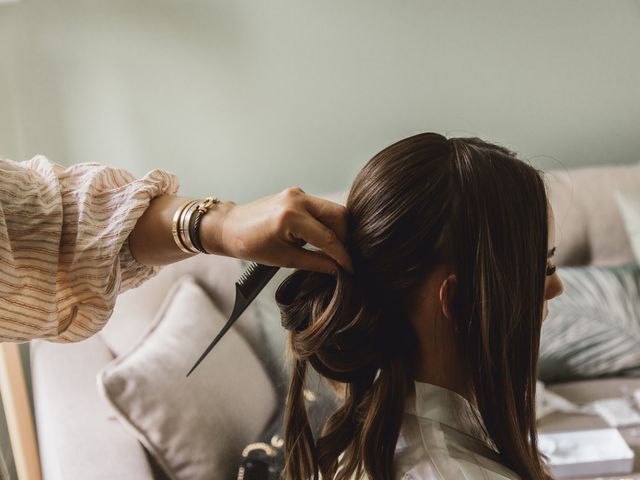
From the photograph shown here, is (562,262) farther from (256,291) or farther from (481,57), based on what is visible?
(256,291)

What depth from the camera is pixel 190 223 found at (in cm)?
80

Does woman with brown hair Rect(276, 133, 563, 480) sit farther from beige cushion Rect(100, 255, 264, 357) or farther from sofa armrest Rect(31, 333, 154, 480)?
beige cushion Rect(100, 255, 264, 357)

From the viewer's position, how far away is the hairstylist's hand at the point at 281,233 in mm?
724

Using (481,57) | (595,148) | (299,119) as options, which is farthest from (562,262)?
(299,119)

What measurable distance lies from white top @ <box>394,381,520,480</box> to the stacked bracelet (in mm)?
351

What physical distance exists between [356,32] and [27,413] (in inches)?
56.7

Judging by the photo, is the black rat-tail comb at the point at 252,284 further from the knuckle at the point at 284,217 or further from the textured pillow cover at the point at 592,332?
the textured pillow cover at the point at 592,332

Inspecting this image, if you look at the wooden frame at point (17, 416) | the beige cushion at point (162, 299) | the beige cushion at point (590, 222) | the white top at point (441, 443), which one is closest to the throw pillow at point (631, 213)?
the beige cushion at point (590, 222)

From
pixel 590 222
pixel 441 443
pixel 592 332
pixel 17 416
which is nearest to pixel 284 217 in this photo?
pixel 441 443

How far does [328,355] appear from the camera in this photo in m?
0.87

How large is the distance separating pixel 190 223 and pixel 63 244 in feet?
0.53

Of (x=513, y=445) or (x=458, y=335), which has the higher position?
(x=458, y=335)

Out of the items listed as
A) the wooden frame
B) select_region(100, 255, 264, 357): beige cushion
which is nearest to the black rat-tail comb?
select_region(100, 255, 264, 357): beige cushion

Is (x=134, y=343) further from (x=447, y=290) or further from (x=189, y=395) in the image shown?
(x=447, y=290)
